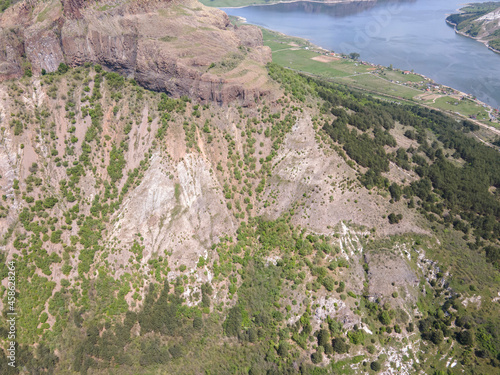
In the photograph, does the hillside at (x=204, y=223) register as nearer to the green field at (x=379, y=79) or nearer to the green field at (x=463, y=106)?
the green field at (x=463, y=106)

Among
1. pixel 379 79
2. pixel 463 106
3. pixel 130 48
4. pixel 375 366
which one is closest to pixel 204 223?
pixel 375 366

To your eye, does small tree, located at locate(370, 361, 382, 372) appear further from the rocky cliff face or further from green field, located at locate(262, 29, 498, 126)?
green field, located at locate(262, 29, 498, 126)

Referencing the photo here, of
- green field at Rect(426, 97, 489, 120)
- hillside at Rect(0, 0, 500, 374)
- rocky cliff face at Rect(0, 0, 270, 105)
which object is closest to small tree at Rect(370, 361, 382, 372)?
hillside at Rect(0, 0, 500, 374)

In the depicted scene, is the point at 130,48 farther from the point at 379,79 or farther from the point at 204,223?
the point at 379,79

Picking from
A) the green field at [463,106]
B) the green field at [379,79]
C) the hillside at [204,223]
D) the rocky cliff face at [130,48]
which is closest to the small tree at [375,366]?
the hillside at [204,223]

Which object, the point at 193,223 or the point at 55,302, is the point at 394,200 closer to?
the point at 193,223

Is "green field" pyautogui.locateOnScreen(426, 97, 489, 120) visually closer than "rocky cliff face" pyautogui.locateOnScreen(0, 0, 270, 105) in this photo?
No
